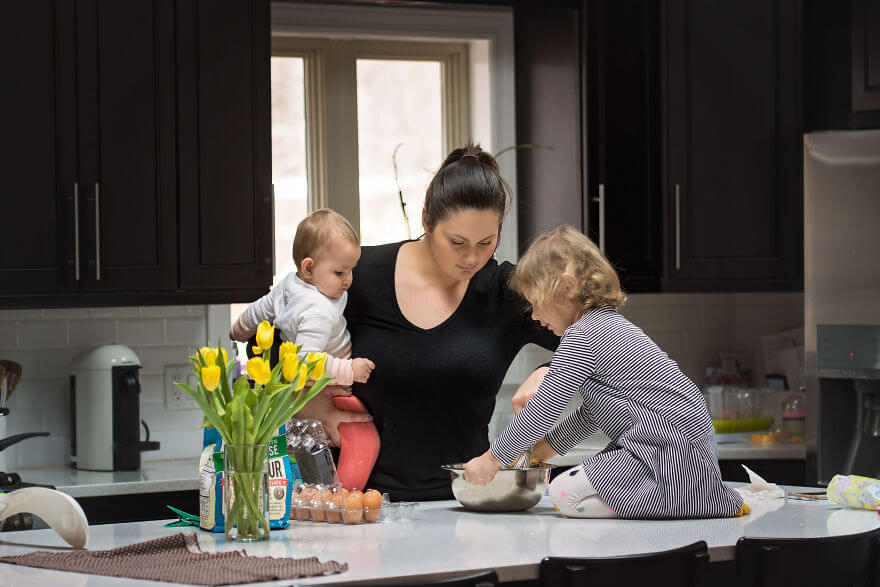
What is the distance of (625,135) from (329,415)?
74.0 inches

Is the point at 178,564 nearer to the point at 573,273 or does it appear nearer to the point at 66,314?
the point at 573,273

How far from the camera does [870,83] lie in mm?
A: 3617

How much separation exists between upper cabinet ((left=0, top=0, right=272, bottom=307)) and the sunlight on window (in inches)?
26.2

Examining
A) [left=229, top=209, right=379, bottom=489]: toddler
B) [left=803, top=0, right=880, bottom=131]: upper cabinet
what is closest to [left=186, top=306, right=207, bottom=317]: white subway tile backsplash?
[left=229, top=209, right=379, bottom=489]: toddler

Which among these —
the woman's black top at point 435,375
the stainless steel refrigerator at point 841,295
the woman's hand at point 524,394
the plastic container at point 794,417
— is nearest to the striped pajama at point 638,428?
the woman's hand at point 524,394

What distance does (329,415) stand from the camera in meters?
2.46

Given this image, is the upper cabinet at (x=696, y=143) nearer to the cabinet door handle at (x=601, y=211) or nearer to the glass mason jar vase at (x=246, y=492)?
the cabinet door handle at (x=601, y=211)

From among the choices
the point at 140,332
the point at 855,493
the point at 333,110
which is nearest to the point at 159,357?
the point at 140,332

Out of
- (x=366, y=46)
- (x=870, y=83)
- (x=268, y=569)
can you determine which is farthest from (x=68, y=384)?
(x=870, y=83)

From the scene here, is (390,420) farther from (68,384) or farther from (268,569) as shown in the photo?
(68,384)

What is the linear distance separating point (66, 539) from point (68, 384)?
1.87 m

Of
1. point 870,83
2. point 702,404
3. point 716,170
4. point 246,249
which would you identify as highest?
point 870,83

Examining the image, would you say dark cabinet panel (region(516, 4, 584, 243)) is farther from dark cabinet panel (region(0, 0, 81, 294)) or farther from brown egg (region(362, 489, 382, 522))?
brown egg (region(362, 489, 382, 522))

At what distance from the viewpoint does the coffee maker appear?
3.43m
